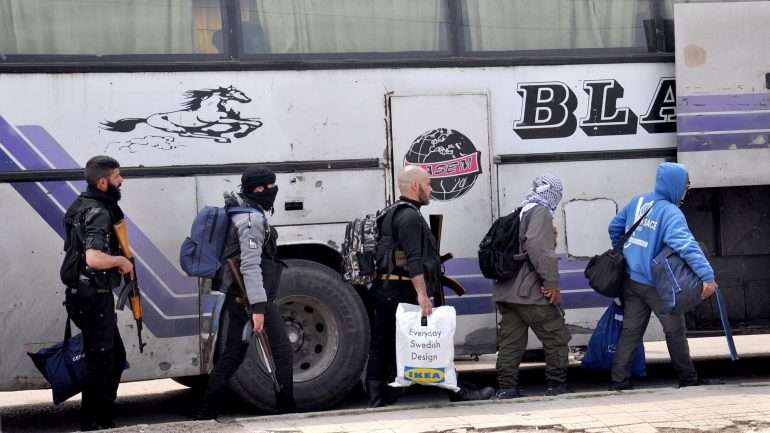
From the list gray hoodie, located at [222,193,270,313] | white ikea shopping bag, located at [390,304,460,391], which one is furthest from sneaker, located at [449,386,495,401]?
gray hoodie, located at [222,193,270,313]

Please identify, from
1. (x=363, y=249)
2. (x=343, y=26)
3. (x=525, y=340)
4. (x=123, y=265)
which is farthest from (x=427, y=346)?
(x=343, y=26)

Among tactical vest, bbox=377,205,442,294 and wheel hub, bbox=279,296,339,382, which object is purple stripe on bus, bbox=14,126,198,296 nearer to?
wheel hub, bbox=279,296,339,382

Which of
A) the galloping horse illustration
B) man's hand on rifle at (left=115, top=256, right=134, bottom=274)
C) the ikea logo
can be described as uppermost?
the galloping horse illustration

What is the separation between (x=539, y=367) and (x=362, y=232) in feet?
11.1

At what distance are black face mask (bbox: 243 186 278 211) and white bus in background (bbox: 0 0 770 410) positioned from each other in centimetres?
65

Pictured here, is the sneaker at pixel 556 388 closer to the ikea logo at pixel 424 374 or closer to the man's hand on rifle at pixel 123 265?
the ikea logo at pixel 424 374

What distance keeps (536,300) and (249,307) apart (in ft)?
6.75

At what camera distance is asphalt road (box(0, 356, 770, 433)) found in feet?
31.3

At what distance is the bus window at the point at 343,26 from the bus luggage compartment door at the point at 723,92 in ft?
6.10

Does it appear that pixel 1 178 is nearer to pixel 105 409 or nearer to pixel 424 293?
pixel 105 409

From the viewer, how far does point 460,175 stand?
9.51 meters

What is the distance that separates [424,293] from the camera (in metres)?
8.47

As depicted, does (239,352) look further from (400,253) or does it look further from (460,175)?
(460,175)

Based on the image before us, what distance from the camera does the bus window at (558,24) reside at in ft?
31.6
